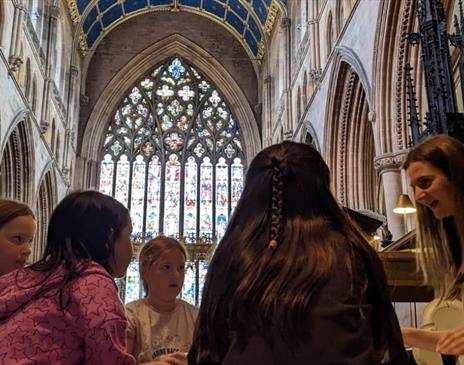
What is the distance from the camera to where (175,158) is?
22406mm

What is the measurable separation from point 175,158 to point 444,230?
20244mm

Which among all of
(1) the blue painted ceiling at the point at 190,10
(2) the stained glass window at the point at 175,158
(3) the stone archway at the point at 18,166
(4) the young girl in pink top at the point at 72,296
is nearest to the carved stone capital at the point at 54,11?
(1) the blue painted ceiling at the point at 190,10

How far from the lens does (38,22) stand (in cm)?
1622

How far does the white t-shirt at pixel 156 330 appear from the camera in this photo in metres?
2.86

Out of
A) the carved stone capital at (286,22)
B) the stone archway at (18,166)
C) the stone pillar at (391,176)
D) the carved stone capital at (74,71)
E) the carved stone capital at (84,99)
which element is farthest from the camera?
the carved stone capital at (84,99)

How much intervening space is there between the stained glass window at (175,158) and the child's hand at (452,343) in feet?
61.4

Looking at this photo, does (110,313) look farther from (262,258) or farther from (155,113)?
(155,113)

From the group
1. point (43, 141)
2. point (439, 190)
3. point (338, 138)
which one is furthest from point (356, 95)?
point (439, 190)

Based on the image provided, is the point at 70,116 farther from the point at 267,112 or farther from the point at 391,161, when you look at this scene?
the point at 391,161

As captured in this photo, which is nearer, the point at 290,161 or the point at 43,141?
A: the point at 290,161

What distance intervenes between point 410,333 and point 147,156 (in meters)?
20.7

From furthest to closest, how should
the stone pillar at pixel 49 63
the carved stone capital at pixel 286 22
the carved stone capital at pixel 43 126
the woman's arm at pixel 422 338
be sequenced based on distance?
1. the carved stone capital at pixel 286 22
2. the stone pillar at pixel 49 63
3. the carved stone capital at pixel 43 126
4. the woman's arm at pixel 422 338

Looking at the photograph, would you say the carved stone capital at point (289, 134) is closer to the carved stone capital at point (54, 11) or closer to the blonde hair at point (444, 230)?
the carved stone capital at point (54, 11)

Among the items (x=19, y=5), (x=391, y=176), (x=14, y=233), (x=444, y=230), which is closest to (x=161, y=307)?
(x=14, y=233)
